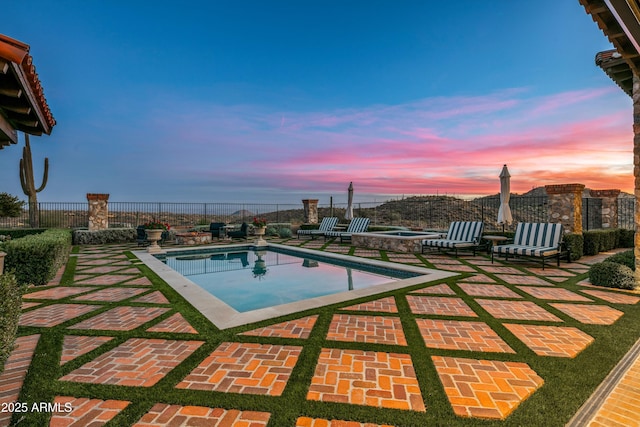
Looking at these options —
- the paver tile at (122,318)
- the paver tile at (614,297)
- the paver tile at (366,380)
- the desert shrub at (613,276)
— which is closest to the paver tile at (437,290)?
the paver tile at (614,297)

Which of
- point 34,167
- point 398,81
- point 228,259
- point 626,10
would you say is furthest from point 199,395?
point 34,167

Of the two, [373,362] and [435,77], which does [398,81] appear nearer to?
[435,77]

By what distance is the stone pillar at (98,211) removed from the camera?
1273cm

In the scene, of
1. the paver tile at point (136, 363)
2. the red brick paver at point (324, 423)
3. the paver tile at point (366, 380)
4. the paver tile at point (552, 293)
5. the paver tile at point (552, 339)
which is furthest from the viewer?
the paver tile at point (552, 293)

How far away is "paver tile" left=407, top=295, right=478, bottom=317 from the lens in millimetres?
3844

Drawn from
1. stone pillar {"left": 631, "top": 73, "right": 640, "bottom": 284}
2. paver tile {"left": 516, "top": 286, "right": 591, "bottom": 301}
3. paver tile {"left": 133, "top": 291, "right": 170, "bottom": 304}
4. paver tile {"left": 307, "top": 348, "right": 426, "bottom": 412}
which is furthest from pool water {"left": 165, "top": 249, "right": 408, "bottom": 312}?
stone pillar {"left": 631, "top": 73, "right": 640, "bottom": 284}

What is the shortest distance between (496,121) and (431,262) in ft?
19.8

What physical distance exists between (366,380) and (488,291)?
3697 mm

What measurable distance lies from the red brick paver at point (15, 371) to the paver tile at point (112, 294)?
1.46 meters

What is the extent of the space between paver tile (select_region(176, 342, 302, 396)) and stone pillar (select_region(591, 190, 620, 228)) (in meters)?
13.8

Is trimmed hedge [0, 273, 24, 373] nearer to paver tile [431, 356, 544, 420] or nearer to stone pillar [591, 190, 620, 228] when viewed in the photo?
paver tile [431, 356, 544, 420]

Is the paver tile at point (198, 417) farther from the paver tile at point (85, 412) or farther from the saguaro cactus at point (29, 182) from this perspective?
the saguaro cactus at point (29, 182)

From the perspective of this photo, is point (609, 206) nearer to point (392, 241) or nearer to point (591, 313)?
point (392, 241)

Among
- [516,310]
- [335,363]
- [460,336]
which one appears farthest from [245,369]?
[516,310]
